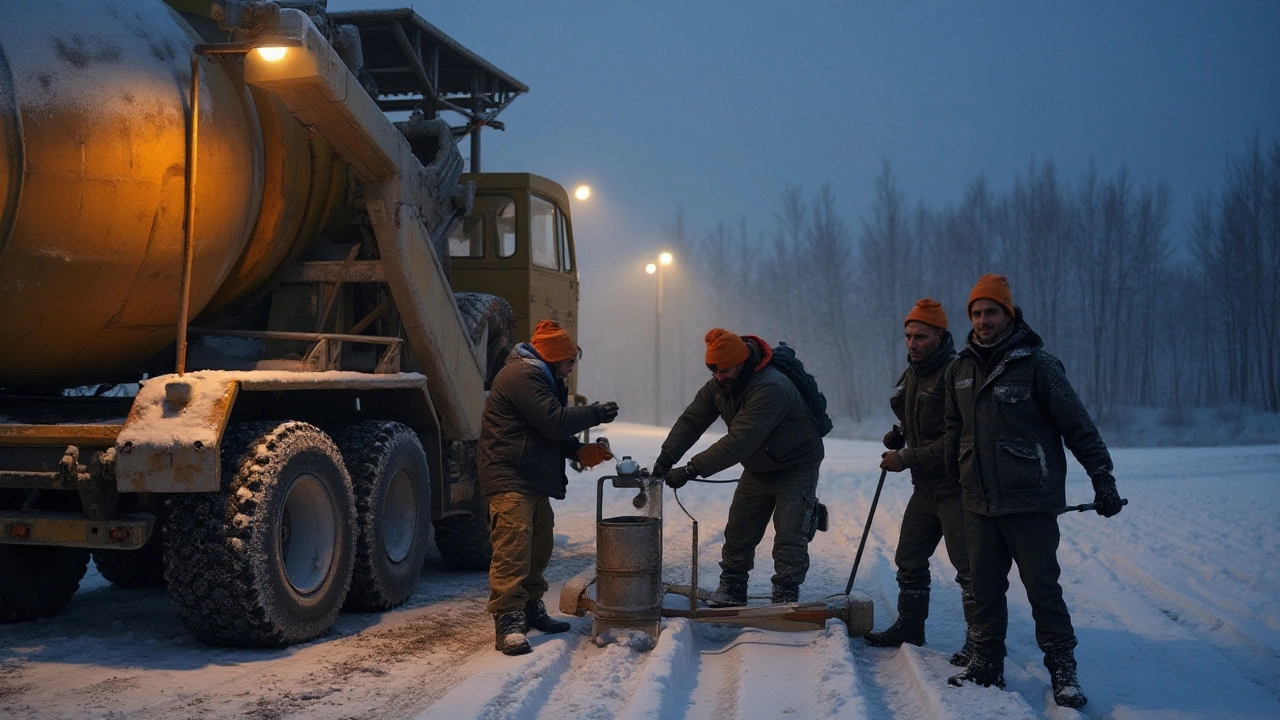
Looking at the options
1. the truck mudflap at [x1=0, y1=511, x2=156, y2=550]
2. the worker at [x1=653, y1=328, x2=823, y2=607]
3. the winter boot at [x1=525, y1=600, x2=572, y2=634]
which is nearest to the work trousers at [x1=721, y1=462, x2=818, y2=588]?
the worker at [x1=653, y1=328, x2=823, y2=607]

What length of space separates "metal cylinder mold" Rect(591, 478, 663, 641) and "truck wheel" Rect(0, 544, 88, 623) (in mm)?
3115

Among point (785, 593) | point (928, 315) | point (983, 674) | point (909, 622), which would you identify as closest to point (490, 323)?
point (785, 593)

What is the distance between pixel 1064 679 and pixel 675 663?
1.78 meters

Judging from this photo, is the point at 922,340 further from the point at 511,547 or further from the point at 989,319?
the point at 511,547

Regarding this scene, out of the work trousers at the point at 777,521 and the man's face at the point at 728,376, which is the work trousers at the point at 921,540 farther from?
the man's face at the point at 728,376

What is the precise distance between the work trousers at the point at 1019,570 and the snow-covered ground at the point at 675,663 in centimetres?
28

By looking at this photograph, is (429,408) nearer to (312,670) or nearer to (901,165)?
(312,670)

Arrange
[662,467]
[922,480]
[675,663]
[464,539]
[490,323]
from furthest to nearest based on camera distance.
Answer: [490,323], [464,539], [662,467], [922,480], [675,663]

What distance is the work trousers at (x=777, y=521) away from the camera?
655cm

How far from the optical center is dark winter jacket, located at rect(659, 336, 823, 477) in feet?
20.8

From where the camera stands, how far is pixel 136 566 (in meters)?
7.49

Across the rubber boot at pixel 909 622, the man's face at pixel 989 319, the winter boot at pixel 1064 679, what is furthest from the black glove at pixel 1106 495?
the rubber boot at pixel 909 622

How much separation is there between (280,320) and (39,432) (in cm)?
202

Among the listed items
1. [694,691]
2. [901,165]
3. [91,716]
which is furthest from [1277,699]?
[901,165]
